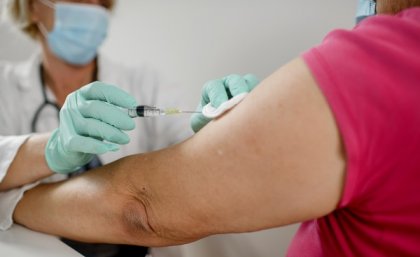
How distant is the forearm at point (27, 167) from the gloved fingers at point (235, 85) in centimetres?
48

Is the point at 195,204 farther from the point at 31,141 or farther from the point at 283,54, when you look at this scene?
the point at 283,54

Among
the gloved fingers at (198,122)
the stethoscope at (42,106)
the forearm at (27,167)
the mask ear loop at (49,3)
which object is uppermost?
the mask ear loop at (49,3)

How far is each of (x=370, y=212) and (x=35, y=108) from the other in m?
1.36

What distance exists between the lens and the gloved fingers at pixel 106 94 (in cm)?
81

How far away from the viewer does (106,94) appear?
0.81 metres

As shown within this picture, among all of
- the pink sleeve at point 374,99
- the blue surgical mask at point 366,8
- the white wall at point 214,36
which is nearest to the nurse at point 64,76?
the white wall at point 214,36

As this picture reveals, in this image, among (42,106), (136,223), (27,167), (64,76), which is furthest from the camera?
(64,76)

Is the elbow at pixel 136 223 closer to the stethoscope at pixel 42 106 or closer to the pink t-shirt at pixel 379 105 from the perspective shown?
the pink t-shirt at pixel 379 105

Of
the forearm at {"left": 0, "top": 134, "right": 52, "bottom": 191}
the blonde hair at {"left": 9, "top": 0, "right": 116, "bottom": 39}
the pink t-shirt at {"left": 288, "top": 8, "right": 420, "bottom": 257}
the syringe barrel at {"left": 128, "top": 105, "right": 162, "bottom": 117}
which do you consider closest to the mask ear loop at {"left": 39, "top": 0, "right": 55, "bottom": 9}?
the blonde hair at {"left": 9, "top": 0, "right": 116, "bottom": 39}

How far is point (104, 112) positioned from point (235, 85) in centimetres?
30

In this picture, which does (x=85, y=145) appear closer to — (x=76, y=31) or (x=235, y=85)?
(x=235, y=85)

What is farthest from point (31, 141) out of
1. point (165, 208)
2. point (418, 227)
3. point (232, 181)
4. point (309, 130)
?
point (418, 227)

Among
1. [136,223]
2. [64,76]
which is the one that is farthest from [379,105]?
[64,76]

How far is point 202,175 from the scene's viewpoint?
54 cm
